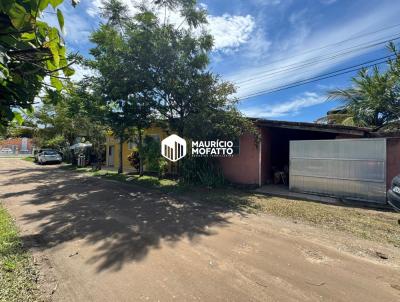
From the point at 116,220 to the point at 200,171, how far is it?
18.7 ft

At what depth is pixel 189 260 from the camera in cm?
371

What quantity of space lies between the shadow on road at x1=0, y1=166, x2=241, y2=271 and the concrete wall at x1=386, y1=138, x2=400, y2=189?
5307 mm

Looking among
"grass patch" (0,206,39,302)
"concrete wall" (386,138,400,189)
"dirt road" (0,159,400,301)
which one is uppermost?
"concrete wall" (386,138,400,189)

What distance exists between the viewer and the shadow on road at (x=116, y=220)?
420cm

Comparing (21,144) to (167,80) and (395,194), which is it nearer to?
(167,80)

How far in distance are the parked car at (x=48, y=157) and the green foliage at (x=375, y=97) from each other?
25.7 m

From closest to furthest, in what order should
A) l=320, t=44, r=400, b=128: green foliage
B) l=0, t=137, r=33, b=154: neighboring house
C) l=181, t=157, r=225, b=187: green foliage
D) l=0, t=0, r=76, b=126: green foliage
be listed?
l=0, t=0, r=76, b=126: green foliage, l=320, t=44, r=400, b=128: green foliage, l=181, t=157, r=225, b=187: green foliage, l=0, t=137, r=33, b=154: neighboring house

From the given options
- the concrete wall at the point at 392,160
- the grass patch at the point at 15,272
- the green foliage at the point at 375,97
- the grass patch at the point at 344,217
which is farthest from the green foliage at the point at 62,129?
the concrete wall at the point at 392,160

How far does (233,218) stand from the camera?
236 inches

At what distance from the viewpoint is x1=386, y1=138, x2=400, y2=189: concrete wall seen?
7.15 meters

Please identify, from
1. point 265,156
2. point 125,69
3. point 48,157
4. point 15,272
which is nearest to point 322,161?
point 265,156

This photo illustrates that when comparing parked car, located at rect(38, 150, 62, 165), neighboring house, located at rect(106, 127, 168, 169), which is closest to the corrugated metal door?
neighboring house, located at rect(106, 127, 168, 169)

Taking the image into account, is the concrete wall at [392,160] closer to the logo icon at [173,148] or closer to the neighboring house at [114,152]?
the logo icon at [173,148]

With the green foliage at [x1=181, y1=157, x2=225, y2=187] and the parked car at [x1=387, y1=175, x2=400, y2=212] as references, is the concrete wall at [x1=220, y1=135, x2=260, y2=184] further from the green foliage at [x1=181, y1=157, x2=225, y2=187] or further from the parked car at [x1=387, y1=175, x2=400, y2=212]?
the parked car at [x1=387, y1=175, x2=400, y2=212]
